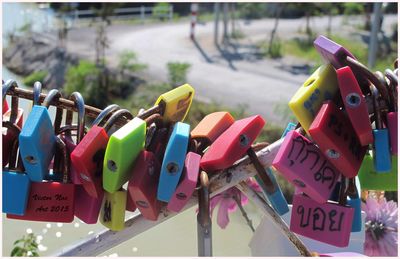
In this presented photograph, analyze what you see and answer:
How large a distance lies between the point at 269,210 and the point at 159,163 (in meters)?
0.13

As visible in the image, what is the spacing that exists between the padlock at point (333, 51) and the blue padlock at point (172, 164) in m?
0.14

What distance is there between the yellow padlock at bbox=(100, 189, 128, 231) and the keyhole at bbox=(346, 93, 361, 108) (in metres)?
0.21

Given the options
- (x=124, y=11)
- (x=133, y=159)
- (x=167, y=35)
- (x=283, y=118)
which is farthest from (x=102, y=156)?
(x=124, y=11)

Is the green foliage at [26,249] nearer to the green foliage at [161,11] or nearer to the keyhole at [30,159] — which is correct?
the keyhole at [30,159]

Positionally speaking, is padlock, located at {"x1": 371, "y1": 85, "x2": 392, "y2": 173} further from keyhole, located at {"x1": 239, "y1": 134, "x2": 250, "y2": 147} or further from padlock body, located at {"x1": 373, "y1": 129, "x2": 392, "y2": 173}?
keyhole, located at {"x1": 239, "y1": 134, "x2": 250, "y2": 147}

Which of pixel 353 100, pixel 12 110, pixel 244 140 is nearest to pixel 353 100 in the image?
pixel 353 100

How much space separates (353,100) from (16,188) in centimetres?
30

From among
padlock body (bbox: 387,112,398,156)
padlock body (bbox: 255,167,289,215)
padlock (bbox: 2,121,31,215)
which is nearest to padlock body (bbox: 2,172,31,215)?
padlock (bbox: 2,121,31,215)

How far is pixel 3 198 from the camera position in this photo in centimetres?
53

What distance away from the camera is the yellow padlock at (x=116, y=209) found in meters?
0.53

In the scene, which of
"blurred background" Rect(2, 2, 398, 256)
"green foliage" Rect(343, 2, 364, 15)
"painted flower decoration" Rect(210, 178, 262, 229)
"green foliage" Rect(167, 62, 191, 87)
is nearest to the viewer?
"painted flower decoration" Rect(210, 178, 262, 229)

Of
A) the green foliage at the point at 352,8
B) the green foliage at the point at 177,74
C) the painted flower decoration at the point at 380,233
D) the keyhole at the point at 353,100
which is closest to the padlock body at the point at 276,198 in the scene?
the keyhole at the point at 353,100

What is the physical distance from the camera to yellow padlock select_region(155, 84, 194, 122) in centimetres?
56

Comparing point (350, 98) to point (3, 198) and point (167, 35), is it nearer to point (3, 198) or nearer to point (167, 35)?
point (3, 198)
